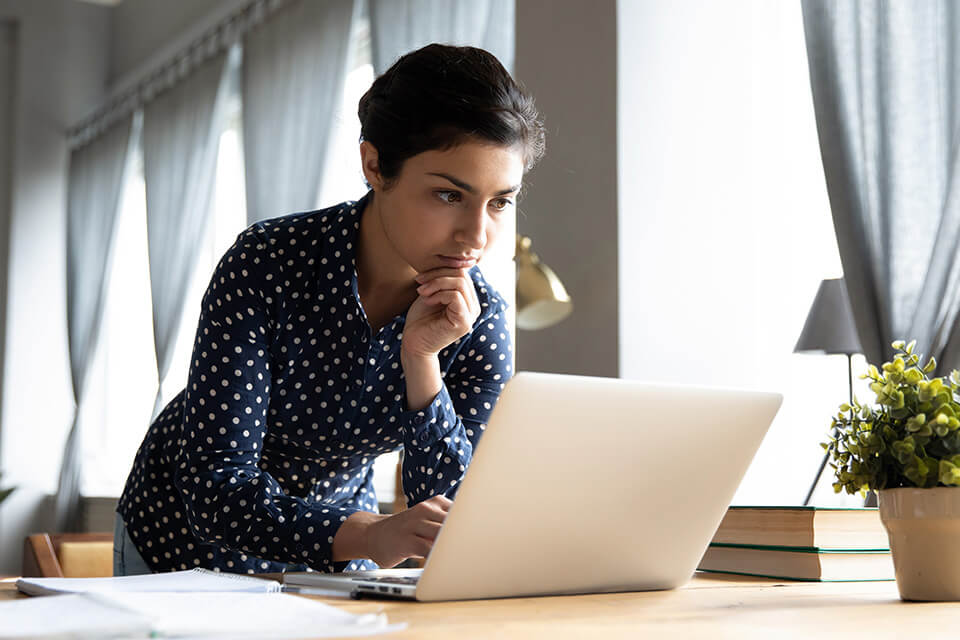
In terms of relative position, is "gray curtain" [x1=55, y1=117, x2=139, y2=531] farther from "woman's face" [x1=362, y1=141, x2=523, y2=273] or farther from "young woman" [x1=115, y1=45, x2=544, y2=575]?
"woman's face" [x1=362, y1=141, x2=523, y2=273]

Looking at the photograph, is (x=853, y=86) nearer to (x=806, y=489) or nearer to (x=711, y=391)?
(x=806, y=489)

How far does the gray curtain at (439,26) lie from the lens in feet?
10.0

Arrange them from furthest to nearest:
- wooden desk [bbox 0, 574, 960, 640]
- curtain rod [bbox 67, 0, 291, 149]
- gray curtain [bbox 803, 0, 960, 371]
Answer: curtain rod [bbox 67, 0, 291, 149] → gray curtain [bbox 803, 0, 960, 371] → wooden desk [bbox 0, 574, 960, 640]

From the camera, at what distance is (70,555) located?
2.27m

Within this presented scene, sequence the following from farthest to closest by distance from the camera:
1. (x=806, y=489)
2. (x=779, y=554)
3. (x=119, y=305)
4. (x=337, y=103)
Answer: (x=119, y=305) → (x=337, y=103) → (x=806, y=489) → (x=779, y=554)

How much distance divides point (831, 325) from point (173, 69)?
369 cm

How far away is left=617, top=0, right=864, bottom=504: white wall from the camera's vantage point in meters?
2.67

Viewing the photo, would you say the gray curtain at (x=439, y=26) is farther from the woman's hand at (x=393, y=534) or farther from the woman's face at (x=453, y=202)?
the woman's hand at (x=393, y=534)

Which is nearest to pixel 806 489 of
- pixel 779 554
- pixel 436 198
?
pixel 779 554

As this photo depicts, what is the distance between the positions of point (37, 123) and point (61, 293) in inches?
36.0

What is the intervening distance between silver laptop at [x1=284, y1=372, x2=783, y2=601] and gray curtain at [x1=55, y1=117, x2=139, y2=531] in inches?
187

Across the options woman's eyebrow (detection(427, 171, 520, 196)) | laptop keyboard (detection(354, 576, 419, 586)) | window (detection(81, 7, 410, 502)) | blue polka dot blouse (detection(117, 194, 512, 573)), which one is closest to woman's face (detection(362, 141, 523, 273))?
woman's eyebrow (detection(427, 171, 520, 196))

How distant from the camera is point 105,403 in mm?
5809

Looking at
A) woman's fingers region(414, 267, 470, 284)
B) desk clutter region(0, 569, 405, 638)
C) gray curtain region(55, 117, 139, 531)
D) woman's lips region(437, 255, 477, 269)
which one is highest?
gray curtain region(55, 117, 139, 531)
